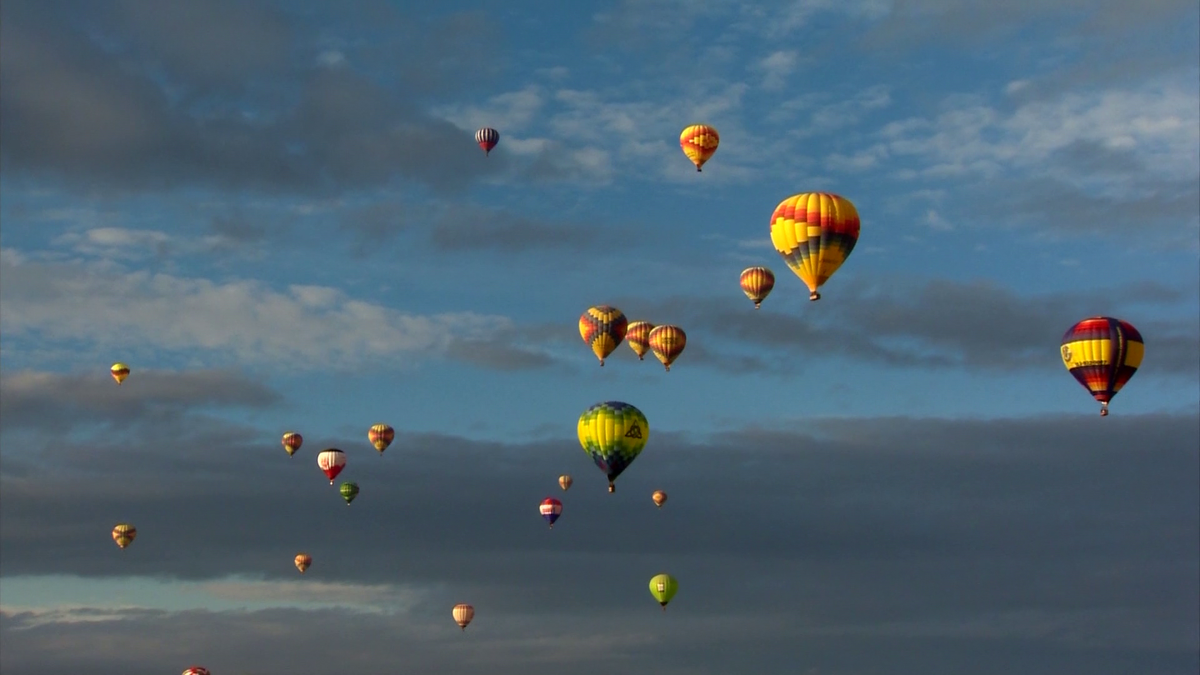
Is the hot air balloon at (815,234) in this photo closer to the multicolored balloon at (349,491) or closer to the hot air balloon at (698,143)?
the hot air balloon at (698,143)

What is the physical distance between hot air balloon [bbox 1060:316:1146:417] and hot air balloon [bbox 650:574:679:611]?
48702 mm

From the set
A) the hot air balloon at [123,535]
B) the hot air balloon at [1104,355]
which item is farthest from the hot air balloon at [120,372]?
the hot air balloon at [1104,355]

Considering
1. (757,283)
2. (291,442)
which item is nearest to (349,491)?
(291,442)

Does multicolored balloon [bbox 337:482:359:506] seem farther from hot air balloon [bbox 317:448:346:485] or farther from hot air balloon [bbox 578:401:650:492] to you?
hot air balloon [bbox 578:401:650:492]

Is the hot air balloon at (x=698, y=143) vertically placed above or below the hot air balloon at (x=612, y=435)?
above

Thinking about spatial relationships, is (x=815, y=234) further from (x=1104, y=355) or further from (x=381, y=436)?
(x=381, y=436)

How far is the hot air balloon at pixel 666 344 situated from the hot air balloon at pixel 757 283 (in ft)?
24.9

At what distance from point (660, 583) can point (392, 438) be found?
98.2 ft

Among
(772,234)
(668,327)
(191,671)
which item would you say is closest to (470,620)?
(191,671)

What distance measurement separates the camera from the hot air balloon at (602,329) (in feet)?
424

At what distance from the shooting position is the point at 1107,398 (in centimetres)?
10375

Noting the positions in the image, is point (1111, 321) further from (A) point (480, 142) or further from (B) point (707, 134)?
(A) point (480, 142)

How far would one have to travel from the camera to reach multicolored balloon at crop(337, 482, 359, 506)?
538 ft

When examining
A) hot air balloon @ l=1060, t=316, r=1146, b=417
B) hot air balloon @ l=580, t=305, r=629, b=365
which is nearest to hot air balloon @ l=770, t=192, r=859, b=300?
hot air balloon @ l=1060, t=316, r=1146, b=417
